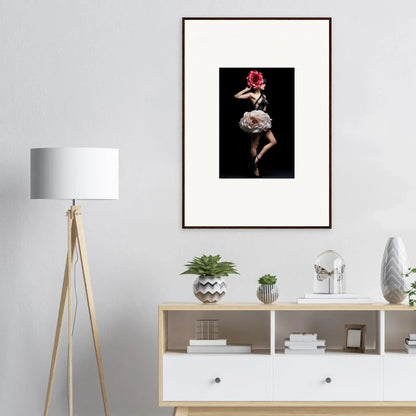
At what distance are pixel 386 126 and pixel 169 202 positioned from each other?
111 centimetres

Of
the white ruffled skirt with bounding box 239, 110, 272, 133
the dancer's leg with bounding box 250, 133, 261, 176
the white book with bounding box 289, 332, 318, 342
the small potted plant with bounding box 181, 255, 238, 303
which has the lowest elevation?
the white book with bounding box 289, 332, 318, 342

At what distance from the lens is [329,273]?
3.32 m

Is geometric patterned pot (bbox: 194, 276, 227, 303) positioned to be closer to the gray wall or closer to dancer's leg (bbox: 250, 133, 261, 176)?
the gray wall

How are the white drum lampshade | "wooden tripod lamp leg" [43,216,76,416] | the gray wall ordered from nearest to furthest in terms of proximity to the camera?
the white drum lampshade
"wooden tripod lamp leg" [43,216,76,416]
the gray wall

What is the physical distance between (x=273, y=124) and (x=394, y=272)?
92 centimetres

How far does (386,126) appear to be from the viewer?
3551mm

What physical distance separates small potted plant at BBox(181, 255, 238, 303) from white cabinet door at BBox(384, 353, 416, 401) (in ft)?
2.55

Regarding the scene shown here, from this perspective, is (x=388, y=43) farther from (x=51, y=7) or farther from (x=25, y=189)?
(x=25, y=189)

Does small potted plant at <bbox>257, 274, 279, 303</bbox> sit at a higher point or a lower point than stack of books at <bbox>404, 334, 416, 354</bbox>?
higher

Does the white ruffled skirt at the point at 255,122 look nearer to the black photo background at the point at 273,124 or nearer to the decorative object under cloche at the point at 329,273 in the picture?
the black photo background at the point at 273,124

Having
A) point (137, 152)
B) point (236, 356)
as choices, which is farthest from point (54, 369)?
point (137, 152)

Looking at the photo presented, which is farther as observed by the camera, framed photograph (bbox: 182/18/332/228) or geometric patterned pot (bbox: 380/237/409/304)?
framed photograph (bbox: 182/18/332/228)

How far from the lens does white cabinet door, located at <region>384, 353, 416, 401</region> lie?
3156mm

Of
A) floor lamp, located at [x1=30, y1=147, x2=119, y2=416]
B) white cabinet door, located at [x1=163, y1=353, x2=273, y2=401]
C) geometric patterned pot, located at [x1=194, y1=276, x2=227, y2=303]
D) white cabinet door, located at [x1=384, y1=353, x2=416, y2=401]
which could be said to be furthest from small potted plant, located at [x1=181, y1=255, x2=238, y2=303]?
white cabinet door, located at [x1=384, y1=353, x2=416, y2=401]
